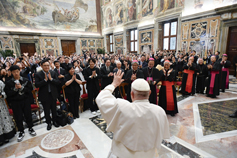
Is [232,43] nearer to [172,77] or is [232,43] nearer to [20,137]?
[172,77]

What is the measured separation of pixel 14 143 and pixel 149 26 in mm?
13676

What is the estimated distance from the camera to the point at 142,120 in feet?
4.16

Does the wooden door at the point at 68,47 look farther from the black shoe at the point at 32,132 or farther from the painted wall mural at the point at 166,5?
the black shoe at the point at 32,132

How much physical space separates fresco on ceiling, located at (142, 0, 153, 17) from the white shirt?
13.9 meters

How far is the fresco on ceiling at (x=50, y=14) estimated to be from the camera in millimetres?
14938

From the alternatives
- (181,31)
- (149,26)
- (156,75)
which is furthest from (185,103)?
(149,26)

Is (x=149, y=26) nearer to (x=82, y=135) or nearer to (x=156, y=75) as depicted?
(x=156, y=75)

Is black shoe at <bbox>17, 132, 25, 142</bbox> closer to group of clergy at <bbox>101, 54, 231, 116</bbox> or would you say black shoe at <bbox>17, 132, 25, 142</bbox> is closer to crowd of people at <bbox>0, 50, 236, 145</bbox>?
crowd of people at <bbox>0, 50, 236, 145</bbox>

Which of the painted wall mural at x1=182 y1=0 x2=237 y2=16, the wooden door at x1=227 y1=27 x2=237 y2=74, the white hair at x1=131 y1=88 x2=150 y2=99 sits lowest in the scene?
the white hair at x1=131 y1=88 x2=150 y2=99

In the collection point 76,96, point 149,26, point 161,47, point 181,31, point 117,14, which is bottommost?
point 76,96

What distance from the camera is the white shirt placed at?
4.17 ft

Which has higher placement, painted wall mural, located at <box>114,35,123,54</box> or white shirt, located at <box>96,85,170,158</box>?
painted wall mural, located at <box>114,35,123,54</box>

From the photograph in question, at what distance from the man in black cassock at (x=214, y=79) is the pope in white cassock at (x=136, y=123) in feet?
17.9

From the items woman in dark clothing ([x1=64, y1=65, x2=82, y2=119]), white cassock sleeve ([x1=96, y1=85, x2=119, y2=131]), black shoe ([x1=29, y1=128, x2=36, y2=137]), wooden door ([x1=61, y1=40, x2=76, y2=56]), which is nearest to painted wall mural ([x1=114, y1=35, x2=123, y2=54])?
wooden door ([x1=61, y1=40, x2=76, y2=56])
